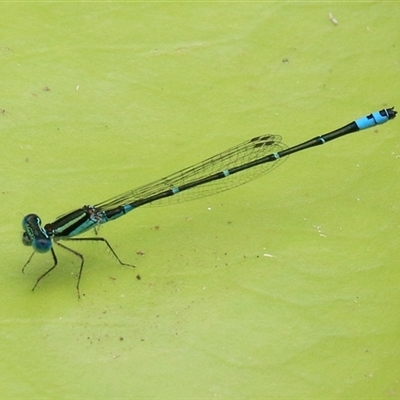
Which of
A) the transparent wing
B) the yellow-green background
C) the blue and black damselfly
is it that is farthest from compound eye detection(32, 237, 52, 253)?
the transparent wing

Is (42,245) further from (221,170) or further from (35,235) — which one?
(221,170)

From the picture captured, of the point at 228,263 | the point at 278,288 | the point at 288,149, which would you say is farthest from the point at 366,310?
the point at 288,149

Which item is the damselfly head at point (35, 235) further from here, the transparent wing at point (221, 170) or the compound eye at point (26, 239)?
the transparent wing at point (221, 170)

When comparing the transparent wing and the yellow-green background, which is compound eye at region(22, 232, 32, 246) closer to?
the yellow-green background

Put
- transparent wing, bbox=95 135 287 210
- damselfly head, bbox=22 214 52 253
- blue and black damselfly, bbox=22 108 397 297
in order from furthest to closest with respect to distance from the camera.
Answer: transparent wing, bbox=95 135 287 210
blue and black damselfly, bbox=22 108 397 297
damselfly head, bbox=22 214 52 253

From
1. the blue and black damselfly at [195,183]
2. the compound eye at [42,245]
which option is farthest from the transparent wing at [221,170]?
the compound eye at [42,245]

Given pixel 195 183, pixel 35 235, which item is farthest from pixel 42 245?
pixel 195 183
